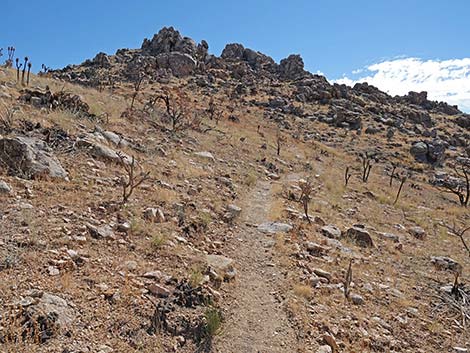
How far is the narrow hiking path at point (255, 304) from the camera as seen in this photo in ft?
14.1

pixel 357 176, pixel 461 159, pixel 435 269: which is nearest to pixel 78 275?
pixel 435 269

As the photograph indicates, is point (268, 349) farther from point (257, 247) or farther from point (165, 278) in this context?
point (257, 247)

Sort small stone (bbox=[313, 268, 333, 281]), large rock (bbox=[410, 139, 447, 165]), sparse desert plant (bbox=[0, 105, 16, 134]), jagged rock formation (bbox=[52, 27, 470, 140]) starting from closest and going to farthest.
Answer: small stone (bbox=[313, 268, 333, 281]) < sparse desert plant (bbox=[0, 105, 16, 134]) < large rock (bbox=[410, 139, 447, 165]) < jagged rock formation (bbox=[52, 27, 470, 140])

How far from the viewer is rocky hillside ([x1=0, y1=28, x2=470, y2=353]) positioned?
4.09 m

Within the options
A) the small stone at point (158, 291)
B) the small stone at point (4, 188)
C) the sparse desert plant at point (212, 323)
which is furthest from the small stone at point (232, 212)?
the small stone at point (4, 188)

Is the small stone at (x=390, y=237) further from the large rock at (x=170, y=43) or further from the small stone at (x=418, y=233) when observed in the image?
the large rock at (x=170, y=43)

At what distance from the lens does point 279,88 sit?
48938 millimetres

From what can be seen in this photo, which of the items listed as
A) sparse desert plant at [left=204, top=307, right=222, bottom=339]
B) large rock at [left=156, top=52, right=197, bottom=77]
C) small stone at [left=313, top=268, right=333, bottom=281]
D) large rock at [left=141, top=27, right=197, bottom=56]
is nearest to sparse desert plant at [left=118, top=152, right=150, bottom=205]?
sparse desert plant at [left=204, top=307, right=222, bottom=339]

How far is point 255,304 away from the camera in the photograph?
16.9 feet

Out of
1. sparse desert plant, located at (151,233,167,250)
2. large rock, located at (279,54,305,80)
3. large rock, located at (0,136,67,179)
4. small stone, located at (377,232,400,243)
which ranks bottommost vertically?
small stone, located at (377,232,400,243)

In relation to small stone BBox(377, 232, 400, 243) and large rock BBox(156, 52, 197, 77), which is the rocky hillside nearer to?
small stone BBox(377, 232, 400, 243)

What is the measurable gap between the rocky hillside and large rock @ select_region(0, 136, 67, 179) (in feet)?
0.09

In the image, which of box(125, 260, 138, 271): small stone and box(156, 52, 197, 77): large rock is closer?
box(125, 260, 138, 271): small stone

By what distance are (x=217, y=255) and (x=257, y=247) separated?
123cm
